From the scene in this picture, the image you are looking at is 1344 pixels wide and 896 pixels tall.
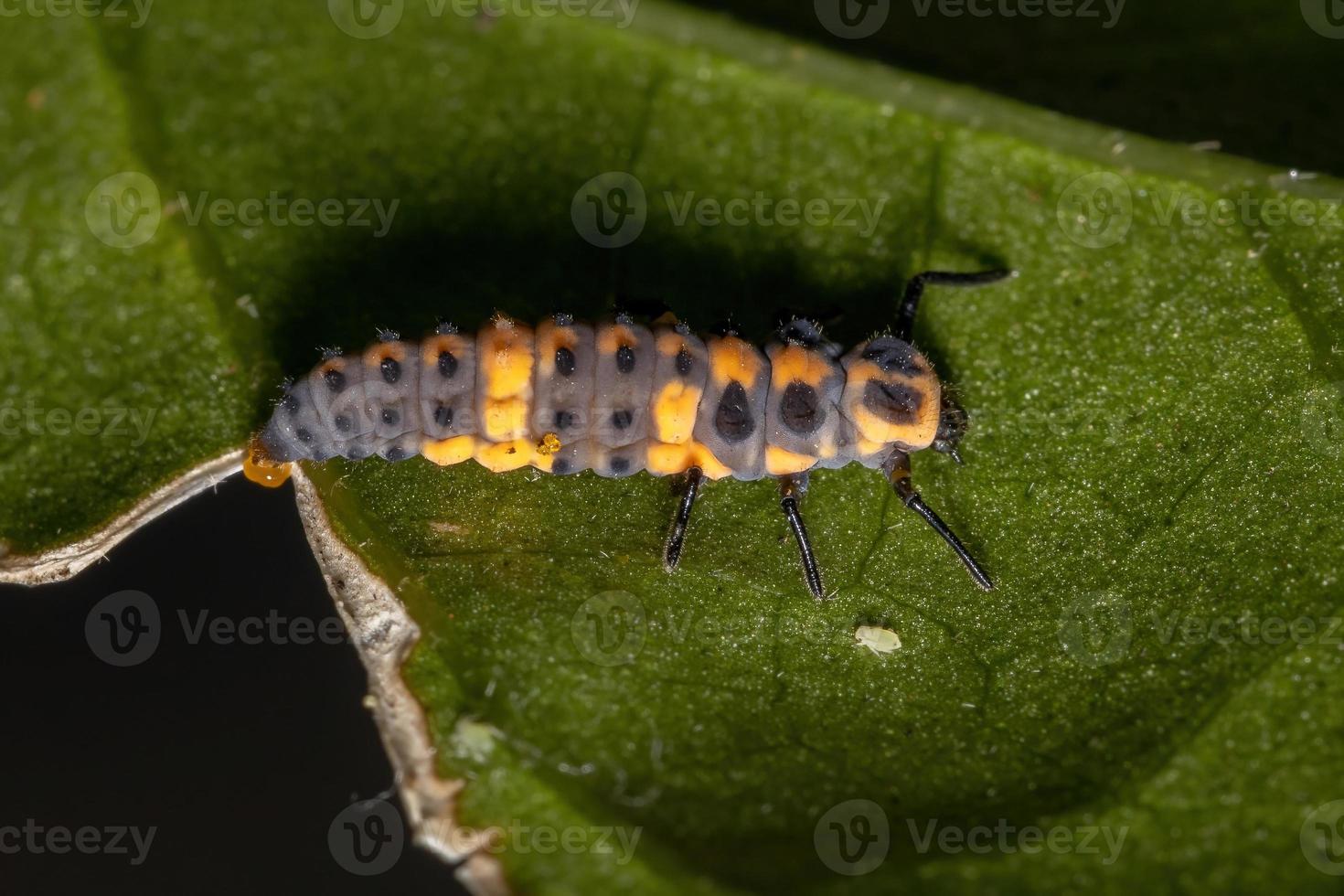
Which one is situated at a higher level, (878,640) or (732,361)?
(732,361)

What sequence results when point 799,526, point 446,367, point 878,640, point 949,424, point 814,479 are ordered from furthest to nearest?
point 814,479
point 949,424
point 799,526
point 878,640
point 446,367

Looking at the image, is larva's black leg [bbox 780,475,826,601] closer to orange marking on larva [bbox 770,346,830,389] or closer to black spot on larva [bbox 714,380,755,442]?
black spot on larva [bbox 714,380,755,442]

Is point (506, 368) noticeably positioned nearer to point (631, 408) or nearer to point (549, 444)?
point (549, 444)

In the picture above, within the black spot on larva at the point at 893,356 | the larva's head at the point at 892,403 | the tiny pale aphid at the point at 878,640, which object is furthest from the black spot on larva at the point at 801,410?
the tiny pale aphid at the point at 878,640

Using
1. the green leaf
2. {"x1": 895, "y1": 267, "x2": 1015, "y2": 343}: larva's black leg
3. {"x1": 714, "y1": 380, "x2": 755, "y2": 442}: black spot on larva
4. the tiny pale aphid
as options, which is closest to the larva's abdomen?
{"x1": 714, "y1": 380, "x2": 755, "y2": 442}: black spot on larva

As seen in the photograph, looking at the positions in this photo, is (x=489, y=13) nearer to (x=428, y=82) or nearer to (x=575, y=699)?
(x=428, y=82)

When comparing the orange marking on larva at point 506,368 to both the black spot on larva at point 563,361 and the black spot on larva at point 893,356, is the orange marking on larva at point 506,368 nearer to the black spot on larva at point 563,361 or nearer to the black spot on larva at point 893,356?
the black spot on larva at point 563,361

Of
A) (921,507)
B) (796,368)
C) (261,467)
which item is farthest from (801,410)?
(261,467)
